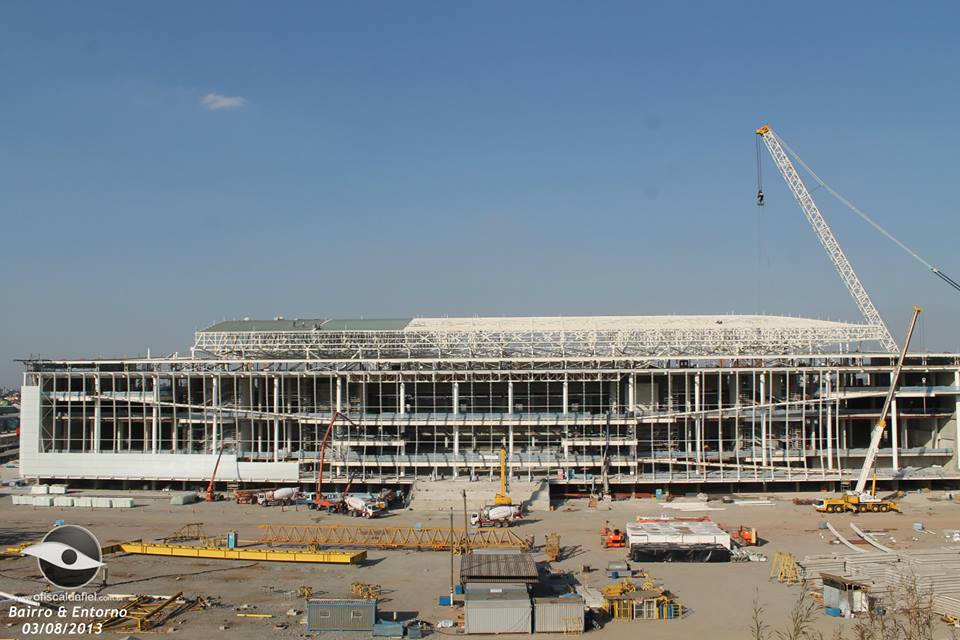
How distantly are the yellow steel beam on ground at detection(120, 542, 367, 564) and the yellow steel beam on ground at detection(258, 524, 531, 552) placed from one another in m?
2.66

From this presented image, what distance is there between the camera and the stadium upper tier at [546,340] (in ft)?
252

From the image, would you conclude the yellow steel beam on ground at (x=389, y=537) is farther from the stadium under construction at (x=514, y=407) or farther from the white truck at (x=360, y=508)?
the stadium under construction at (x=514, y=407)

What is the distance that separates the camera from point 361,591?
4172 cm

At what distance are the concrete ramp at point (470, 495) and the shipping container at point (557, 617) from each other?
93.5 feet

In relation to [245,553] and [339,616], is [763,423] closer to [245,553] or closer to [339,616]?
[245,553]

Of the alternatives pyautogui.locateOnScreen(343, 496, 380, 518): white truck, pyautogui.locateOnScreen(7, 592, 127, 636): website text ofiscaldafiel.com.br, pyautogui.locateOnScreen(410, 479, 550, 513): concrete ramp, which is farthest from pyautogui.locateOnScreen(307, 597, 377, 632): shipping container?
pyautogui.locateOnScreen(410, 479, 550, 513): concrete ramp

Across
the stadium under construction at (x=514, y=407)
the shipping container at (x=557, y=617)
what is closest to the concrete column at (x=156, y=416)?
the stadium under construction at (x=514, y=407)

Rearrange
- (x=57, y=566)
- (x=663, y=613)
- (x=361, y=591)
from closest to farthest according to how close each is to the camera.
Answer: (x=57, y=566) → (x=663, y=613) → (x=361, y=591)

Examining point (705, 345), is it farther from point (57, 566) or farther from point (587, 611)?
point (57, 566)

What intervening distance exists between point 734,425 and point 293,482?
39.2 meters

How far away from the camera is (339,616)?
37.2 meters

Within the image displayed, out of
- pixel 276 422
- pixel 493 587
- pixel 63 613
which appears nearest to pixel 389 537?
pixel 493 587

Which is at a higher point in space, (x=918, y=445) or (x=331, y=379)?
(x=331, y=379)

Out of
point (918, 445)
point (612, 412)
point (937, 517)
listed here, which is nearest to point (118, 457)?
point (612, 412)
